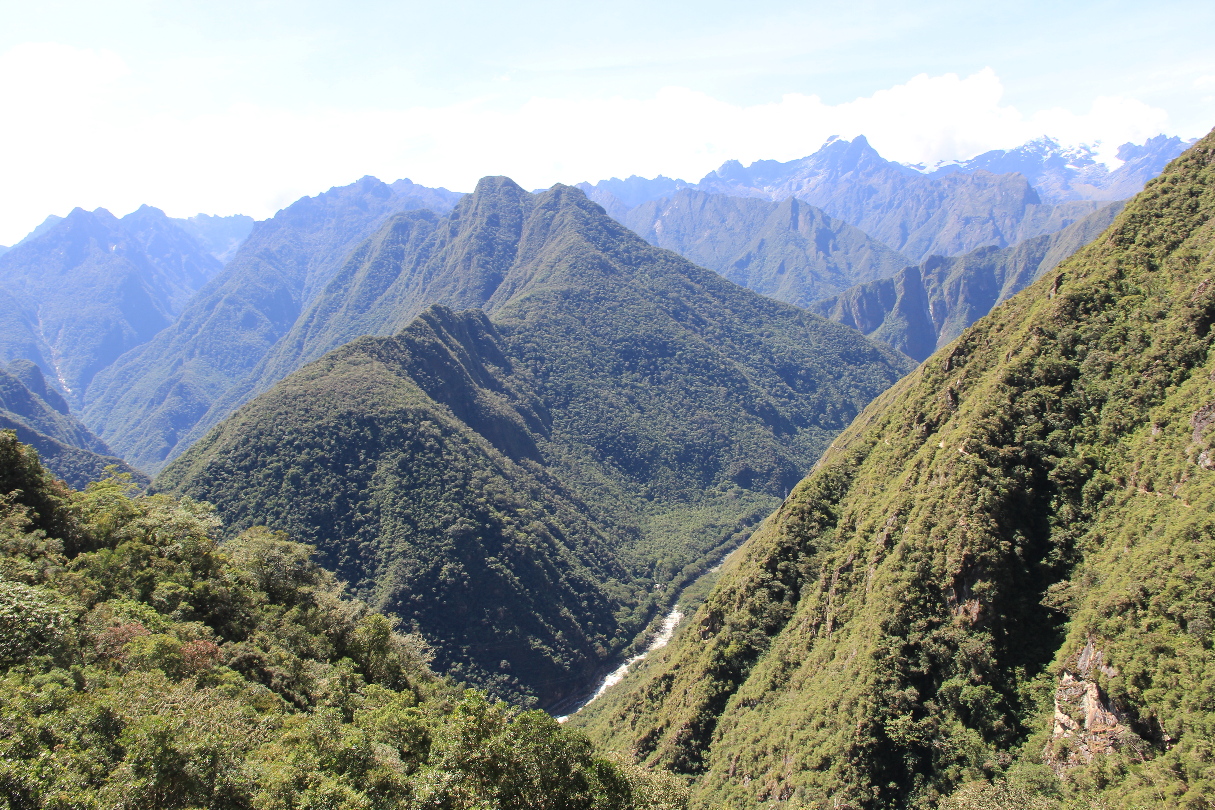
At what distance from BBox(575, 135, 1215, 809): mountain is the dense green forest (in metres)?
25.8

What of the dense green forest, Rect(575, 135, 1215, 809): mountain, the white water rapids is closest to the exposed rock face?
Rect(575, 135, 1215, 809): mountain

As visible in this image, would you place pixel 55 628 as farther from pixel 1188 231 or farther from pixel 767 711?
pixel 1188 231

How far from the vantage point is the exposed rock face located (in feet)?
133

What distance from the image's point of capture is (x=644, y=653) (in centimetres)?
13288

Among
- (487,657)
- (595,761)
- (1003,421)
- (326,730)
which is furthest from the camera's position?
(487,657)

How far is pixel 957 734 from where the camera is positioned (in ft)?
168

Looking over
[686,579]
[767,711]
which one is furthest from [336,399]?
[767,711]

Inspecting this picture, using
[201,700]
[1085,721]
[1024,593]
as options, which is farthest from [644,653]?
[201,700]

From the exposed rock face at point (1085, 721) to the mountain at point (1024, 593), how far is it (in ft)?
0.48

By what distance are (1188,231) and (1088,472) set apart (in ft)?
99.4

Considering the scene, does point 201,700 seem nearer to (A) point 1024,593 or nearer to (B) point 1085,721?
(B) point 1085,721

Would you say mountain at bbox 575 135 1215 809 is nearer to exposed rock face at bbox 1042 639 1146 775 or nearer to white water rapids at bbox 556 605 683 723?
exposed rock face at bbox 1042 639 1146 775

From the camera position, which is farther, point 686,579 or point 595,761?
point 686,579

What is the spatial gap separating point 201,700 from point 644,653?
11042cm
